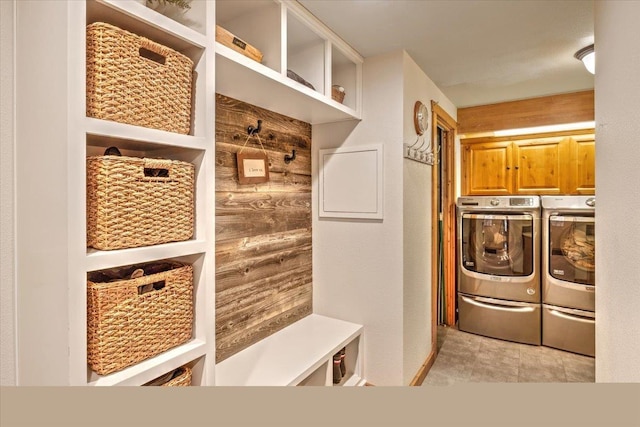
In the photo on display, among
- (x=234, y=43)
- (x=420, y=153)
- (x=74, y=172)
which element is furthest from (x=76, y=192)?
(x=420, y=153)

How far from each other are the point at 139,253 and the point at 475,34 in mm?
2105

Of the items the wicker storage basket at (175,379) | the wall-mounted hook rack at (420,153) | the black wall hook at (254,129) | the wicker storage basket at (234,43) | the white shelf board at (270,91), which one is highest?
the wicker storage basket at (234,43)

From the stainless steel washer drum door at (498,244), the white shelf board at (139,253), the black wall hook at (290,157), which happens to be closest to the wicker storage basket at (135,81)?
the white shelf board at (139,253)

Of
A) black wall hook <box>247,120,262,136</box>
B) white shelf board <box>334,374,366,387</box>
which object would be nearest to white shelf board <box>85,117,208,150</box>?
black wall hook <box>247,120,262,136</box>

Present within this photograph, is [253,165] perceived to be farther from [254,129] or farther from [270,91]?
[270,91]

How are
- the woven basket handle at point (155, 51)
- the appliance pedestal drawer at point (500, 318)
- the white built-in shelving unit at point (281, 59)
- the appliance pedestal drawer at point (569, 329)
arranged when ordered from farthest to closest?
the appliance pedestal drawer at point (500, 318), the appliance pedestal drawer at point (569, 329), the white built-in shelving unit at point (281, 59), the woven basket handle at point (155, 51)

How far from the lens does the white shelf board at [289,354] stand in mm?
1746

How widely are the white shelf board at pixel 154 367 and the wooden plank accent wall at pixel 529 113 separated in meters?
3.50

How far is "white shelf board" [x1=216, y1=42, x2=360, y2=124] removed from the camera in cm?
143

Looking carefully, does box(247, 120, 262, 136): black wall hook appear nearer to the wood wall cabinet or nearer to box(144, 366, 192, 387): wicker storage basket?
box(144, 366, 192, 387): wicker storage basket

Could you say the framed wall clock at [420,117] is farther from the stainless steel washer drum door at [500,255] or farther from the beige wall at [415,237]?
the stainless steel washer drum door at [500,255]

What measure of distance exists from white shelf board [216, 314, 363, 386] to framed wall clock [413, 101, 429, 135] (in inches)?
58.0

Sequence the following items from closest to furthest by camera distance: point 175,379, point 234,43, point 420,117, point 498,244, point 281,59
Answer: point 175,379 → point 234,43 → point 281,59 → point 420,117 → point 498,244

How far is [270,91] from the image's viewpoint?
1.77m
